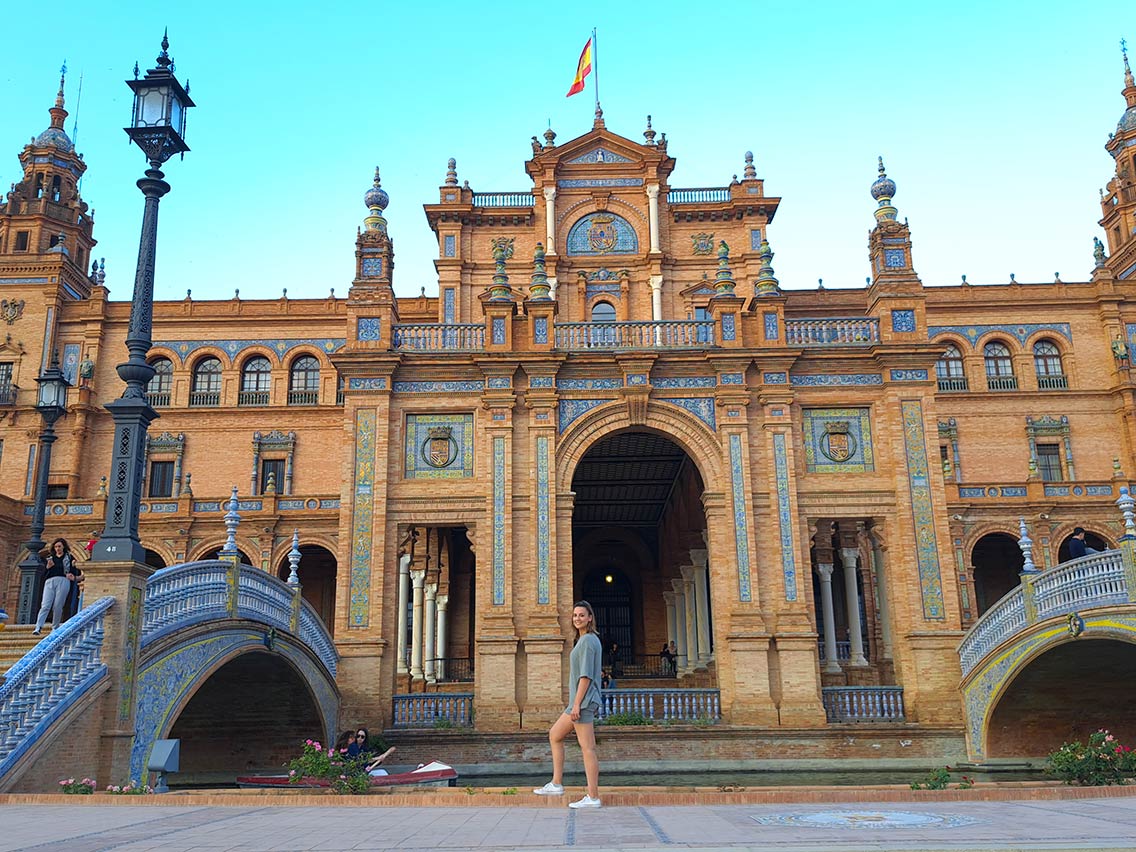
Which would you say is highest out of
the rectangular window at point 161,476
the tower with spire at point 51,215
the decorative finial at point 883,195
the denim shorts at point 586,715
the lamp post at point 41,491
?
the tower with spire at point 51,215

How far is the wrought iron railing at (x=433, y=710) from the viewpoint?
1998 centimetres

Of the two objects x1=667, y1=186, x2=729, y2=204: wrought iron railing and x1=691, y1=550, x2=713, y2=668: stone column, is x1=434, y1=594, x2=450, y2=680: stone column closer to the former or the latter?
x1=691, y1=550, x2=713, y2=668: stone column

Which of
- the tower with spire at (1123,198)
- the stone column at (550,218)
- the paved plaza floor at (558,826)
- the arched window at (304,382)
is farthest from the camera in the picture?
the tower with spire at (1123,198)

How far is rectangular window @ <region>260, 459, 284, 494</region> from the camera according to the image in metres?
37.2

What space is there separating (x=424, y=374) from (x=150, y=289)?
9922 millimetres

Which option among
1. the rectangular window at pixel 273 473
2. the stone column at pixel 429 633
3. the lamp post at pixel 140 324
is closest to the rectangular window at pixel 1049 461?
the stone column at pixel 429 633

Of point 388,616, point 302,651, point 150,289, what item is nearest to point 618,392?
point 388,616

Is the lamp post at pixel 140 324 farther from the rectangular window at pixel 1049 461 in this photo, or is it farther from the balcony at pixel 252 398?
the rectangular window at pixel 1049 461

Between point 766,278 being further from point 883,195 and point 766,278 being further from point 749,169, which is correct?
point 749,169

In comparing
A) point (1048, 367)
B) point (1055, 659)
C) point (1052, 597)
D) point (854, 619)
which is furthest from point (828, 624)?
point (1048, 367)

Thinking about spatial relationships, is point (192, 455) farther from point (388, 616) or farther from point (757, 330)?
point (757, 330)

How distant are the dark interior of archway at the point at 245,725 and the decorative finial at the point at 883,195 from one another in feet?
51.9

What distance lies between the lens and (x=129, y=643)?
11703 millimetres

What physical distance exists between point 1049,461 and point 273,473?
27804 mm
